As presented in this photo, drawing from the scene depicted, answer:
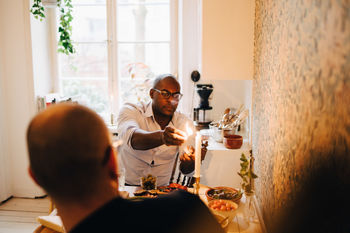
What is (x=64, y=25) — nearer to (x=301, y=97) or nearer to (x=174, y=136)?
(x=174, y=136)

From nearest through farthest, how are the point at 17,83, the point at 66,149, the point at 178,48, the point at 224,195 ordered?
the point at 66,149, the point at 224,195, the point at 17,83, the point at 178,48

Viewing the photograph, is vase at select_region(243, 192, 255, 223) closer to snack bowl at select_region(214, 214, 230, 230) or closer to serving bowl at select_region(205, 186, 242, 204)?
serving bowl at select_region(205, 186, 242, 204)

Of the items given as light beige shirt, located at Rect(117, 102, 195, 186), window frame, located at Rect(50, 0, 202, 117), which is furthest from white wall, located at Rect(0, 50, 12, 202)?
light beige shirt, located at Rect(117, 102, 195, 186)

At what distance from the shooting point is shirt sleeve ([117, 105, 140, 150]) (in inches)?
80.4

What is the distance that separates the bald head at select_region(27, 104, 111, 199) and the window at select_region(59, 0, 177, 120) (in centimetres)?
283

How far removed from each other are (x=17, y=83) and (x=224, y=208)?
2.79m

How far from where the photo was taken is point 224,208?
54.6 inches

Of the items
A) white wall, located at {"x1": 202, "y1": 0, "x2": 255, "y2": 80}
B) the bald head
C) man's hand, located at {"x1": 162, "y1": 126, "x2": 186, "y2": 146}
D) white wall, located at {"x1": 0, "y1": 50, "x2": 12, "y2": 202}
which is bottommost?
white wall, located at {"x1": 0, "y1": 50, "x2": 12, "y2": 202}

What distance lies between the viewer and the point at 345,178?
1.99ft

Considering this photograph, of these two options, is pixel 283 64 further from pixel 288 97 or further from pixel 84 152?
pixel 84 152

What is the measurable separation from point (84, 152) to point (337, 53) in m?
0.57

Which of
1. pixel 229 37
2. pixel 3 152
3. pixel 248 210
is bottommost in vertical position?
pixel 3 152

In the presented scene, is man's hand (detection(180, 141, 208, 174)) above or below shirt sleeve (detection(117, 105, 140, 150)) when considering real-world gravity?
below

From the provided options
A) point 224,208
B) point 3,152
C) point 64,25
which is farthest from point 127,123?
point 3,152
